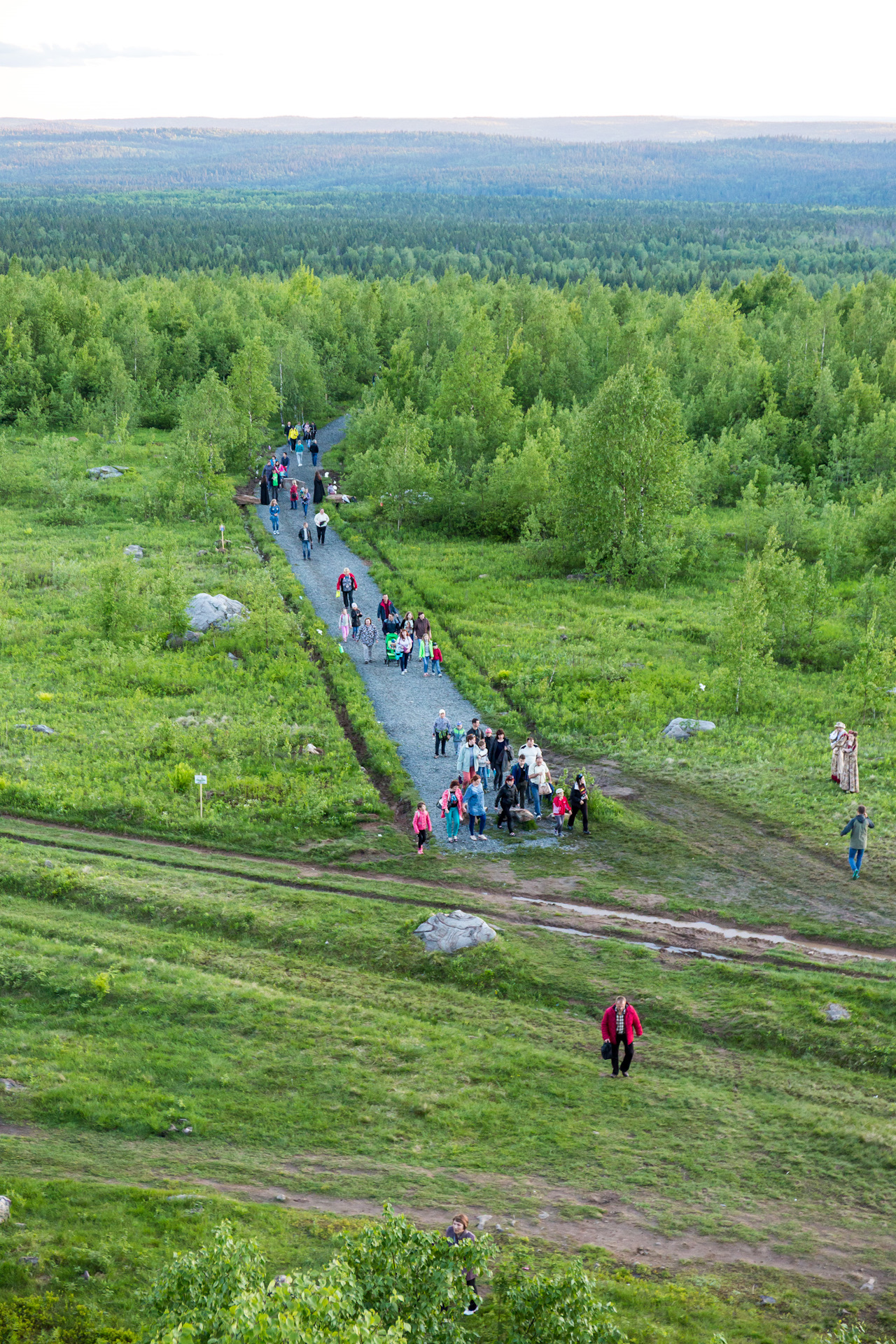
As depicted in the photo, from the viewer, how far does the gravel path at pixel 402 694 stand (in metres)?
28.0

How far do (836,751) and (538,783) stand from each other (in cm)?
745

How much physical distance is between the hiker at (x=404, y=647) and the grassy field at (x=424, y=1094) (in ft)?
45.9

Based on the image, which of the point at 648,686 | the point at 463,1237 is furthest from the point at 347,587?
the point at 463,1237

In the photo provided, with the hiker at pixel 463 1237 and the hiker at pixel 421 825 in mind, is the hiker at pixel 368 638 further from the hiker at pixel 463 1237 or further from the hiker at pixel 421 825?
the hiker at pixel 463 1237

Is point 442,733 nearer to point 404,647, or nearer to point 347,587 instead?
point 404,647

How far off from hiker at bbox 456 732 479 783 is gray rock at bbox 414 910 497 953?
5762 mm

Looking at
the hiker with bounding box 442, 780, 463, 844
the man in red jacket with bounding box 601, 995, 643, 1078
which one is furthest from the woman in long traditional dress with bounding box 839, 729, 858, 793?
the man in red jacket with bounding box 601, 995, 643, 1078

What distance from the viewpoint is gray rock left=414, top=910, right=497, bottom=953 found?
21516 mm

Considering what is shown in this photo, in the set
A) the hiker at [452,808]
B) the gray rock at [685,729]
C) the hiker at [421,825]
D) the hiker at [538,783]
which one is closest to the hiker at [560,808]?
the hiker at [538,783]

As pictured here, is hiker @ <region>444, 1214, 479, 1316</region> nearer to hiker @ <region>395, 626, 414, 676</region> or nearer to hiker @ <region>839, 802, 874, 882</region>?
hiker @ <region>839, 802, 874, 882</region>

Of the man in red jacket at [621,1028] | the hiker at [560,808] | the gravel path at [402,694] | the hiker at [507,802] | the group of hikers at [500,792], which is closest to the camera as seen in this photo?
the man in red jacket at [621,1028]

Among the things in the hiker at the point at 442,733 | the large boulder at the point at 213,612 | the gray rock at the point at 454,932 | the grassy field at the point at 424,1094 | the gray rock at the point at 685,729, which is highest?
the large boulder at the point at 213,612

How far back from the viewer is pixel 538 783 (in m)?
27.7

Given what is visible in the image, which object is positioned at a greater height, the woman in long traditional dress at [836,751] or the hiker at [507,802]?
the woman in long traditional dress at [836,751]
